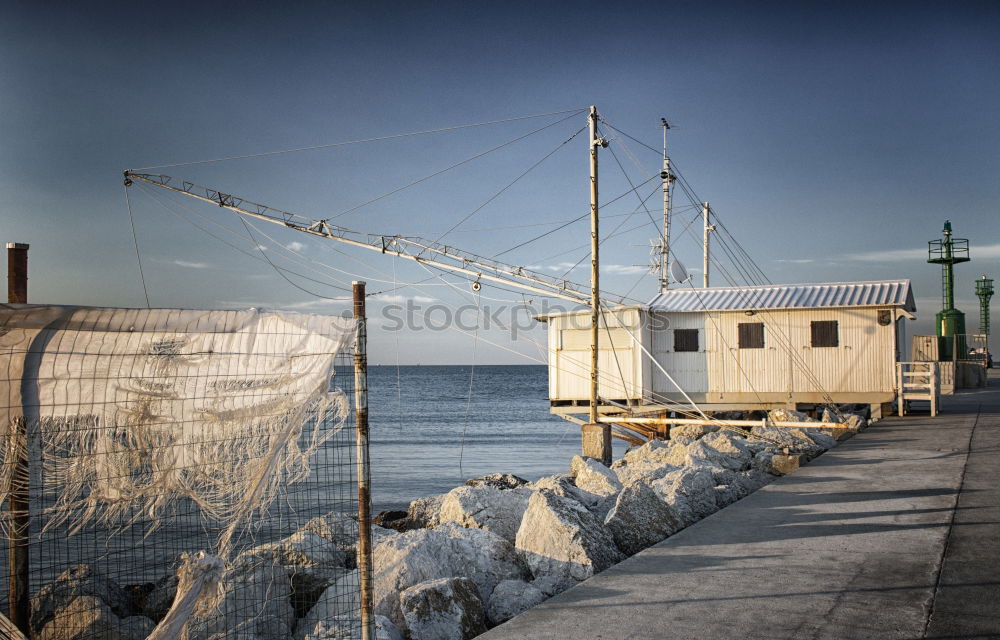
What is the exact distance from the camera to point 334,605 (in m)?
6.53

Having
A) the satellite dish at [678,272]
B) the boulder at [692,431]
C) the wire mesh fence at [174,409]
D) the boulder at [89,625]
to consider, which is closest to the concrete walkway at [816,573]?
the wire mesh fence at [174,409]

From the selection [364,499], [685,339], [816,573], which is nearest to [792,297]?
[685,339]

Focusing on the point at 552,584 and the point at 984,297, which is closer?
the point at 552,584

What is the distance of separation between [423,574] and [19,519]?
3.12 metres

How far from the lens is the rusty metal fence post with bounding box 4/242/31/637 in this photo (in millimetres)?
5453

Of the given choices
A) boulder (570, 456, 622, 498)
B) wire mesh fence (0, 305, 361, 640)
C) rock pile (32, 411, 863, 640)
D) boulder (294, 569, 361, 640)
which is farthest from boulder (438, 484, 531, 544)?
wire mesh fence (0, 305, 361, 640)

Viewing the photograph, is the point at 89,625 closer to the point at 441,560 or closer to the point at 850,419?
the point at 441,560

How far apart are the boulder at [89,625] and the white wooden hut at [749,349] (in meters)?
15.6

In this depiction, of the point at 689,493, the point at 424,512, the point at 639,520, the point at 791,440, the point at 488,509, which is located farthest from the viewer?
the point at 791,440

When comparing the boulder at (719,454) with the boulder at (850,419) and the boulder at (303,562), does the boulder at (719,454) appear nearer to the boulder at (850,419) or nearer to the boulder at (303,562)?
the boulder at (850,419)

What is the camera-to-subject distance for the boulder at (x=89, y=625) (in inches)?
256

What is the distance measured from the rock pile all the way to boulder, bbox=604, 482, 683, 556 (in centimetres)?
1

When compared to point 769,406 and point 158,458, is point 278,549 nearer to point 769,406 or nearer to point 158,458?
point 158,458

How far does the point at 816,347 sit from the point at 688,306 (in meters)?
3.65
